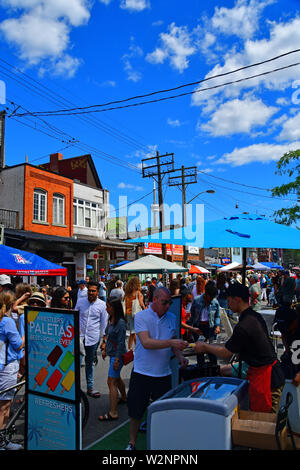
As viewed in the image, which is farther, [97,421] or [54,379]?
[97,421]

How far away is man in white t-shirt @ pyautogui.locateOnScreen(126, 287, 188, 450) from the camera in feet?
12.1

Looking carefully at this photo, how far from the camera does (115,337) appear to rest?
512 centimetres

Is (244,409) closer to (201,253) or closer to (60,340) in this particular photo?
(60,340)

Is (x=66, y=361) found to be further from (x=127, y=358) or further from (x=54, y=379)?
(x=127, y=358)

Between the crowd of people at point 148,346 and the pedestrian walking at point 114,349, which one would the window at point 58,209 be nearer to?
the crowd of people at point 148,346

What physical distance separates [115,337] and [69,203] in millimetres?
18900

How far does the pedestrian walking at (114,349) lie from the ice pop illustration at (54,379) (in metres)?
1.61

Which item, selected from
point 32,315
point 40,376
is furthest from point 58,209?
point 40,376

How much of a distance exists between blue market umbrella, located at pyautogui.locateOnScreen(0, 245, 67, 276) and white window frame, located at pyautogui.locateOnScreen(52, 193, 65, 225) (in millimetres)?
12959

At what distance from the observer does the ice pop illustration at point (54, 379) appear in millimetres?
3336

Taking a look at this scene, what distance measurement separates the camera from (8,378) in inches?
162

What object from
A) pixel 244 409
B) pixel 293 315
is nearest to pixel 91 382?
pixel 244 409

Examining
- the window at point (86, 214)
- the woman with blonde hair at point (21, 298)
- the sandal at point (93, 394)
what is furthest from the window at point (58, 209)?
the sandal at point (93, 394)

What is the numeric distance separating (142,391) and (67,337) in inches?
42.9
